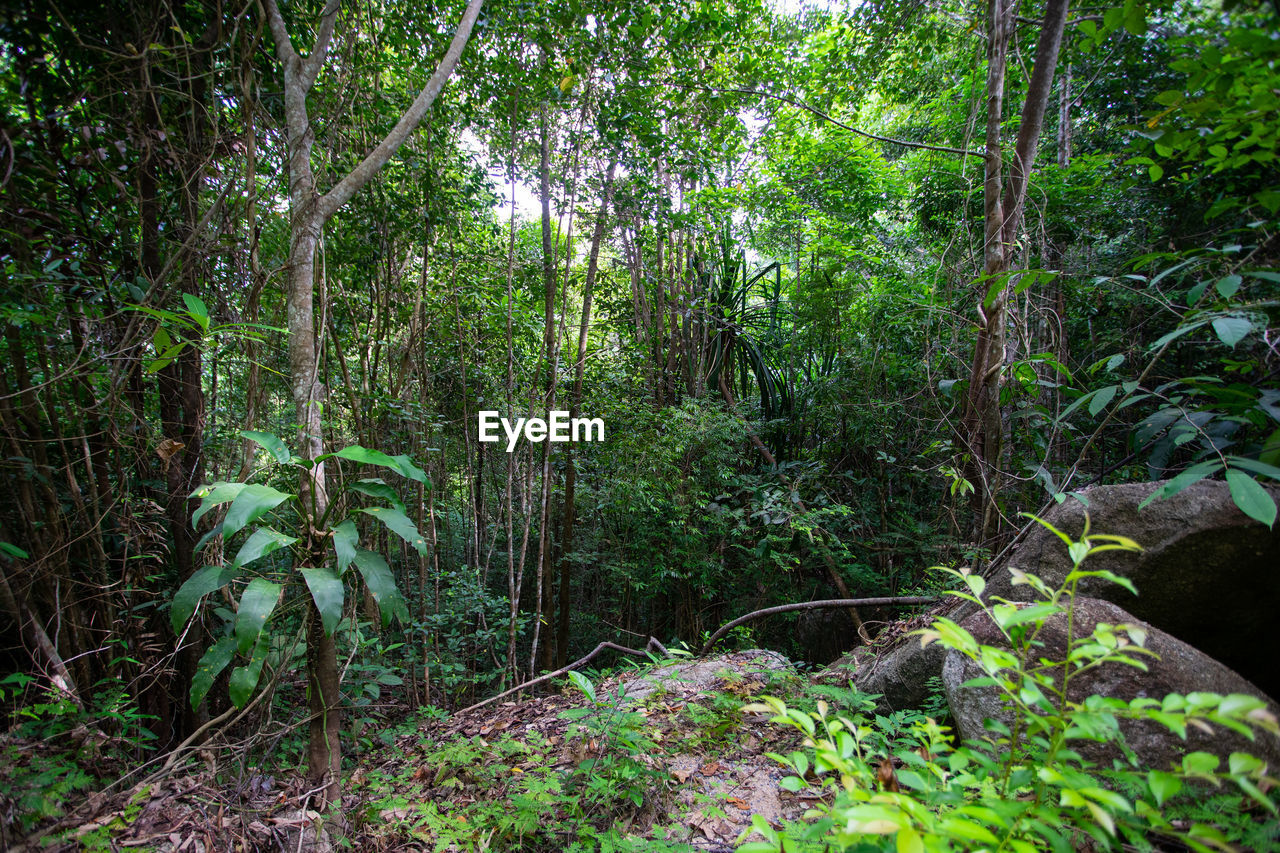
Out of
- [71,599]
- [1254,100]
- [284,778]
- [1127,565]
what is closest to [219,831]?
[284,778]

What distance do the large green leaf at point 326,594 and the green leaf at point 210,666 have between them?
31 cm

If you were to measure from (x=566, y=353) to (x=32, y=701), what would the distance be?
427 centimetres

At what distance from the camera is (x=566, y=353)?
552cm

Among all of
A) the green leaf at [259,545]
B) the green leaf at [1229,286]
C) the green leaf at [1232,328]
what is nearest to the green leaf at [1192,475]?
the green leaf at [1232,328]

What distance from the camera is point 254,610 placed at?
146 cm

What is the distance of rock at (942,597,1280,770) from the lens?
47.7 inches

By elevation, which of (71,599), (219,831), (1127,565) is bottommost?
(219,831)

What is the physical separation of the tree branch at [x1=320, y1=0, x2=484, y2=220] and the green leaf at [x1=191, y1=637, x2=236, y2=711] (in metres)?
1.51

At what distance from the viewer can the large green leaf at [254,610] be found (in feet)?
4.67

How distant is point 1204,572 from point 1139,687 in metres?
0.60

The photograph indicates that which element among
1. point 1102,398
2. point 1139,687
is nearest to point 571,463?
Result: point 1102,398

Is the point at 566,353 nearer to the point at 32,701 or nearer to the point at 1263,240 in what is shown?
the point at 32,701

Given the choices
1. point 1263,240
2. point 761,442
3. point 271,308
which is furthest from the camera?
point 761,442

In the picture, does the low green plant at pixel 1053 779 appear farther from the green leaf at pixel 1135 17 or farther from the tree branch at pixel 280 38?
the tree branch at pixel 280 38
